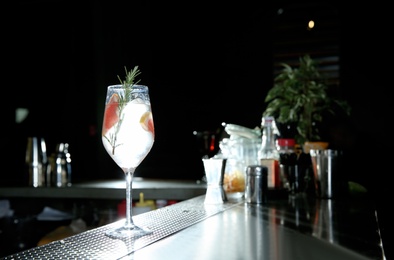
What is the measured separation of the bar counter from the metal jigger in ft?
0.22

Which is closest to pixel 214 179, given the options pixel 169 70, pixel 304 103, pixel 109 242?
pixel 109 242

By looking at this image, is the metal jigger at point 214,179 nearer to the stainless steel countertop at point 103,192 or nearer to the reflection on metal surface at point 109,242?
the reflection on metal surface at point 109,242

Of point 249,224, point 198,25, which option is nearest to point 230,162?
point 249,224

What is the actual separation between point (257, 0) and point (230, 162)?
2.40 m

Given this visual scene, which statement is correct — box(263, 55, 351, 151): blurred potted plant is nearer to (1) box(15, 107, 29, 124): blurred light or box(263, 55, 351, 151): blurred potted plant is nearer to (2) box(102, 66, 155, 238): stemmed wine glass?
(2) box(102, 66, 155, 238): stemmed wine glass

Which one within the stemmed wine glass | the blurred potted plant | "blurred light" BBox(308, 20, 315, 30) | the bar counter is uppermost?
"blurred light" BBox(308, 20, 315, 30)

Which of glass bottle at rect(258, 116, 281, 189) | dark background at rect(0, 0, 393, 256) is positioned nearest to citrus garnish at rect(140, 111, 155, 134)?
glass bottle at rect(258, 116, 281, 189)

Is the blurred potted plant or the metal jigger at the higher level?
the blurred potted plant

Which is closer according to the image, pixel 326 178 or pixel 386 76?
pixel 326 178

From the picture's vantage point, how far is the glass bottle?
176 centimetres

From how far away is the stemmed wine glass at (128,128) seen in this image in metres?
0.89

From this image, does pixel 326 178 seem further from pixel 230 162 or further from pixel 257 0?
pixel 257 0

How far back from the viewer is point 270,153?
5.97 feet

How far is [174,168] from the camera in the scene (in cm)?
375
